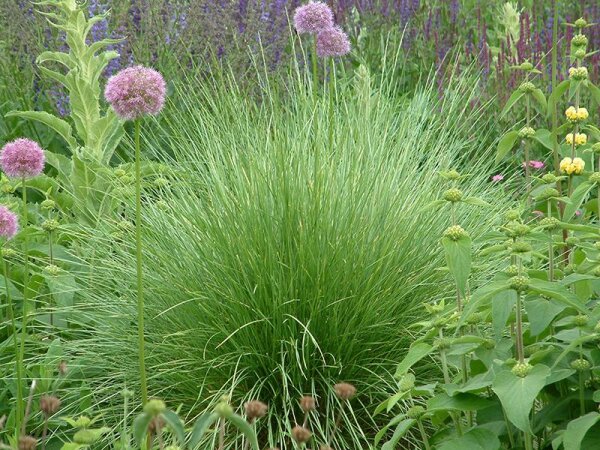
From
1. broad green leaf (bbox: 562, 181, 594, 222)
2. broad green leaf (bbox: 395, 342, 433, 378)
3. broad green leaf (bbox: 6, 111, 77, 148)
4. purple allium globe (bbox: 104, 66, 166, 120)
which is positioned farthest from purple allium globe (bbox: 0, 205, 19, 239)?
broad green leaf (bbox: 6, 111, 77, 148)

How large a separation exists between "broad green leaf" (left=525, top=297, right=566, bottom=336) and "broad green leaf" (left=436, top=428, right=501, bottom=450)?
0.73 ft

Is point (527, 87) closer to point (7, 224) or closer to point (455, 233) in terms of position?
point (455, 233)

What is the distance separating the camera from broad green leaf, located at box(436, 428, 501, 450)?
195 centimetres

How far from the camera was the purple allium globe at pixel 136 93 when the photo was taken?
1.84m

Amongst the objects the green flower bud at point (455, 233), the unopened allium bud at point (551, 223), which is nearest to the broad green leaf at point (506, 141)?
the unopened allium bud at point (551, 223)

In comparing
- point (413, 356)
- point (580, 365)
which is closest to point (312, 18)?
point (413, 356)

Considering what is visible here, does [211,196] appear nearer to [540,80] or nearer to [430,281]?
[430,281]

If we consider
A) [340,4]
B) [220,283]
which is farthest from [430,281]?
[340,4]

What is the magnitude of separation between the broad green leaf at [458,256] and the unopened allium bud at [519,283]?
0.36 feet

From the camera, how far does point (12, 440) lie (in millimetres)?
2246

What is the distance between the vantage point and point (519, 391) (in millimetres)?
1762

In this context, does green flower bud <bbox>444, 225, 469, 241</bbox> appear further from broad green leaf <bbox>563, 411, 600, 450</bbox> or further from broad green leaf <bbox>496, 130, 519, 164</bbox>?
broad green leaf <bbox>496, 130, 519, 164</bbox>

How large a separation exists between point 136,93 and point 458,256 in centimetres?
69

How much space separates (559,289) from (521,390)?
0.77ft
